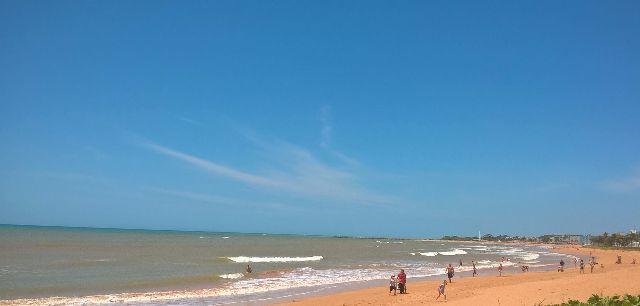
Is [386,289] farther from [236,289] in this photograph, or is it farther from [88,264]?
[88,264]

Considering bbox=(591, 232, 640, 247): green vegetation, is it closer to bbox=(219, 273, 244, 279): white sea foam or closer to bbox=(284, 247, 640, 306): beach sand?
bbox=(284, 247, 640, 306): beach sand

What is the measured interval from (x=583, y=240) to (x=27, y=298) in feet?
525

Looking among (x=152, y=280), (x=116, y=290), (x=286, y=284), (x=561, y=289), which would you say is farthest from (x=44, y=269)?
(x=561, y=289)

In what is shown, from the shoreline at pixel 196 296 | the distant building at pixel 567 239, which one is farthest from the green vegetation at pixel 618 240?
the shoreline at pixel 196 296

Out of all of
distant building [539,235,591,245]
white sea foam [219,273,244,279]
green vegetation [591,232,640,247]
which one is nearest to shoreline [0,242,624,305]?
white sea foam [219,273,244,279]

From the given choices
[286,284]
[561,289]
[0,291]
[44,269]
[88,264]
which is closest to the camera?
[561,289]

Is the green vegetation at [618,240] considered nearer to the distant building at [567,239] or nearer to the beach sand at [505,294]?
the distant building at [567,239]

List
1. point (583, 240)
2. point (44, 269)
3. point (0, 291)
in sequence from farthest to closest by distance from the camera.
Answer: point (583, 240) < point (44, 269) < point (0, 291)

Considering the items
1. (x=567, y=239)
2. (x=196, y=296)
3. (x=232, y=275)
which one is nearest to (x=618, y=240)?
(x=567, y=239)

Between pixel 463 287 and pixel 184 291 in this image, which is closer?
pixel 184 291

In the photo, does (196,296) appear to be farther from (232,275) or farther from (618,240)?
(618,240)

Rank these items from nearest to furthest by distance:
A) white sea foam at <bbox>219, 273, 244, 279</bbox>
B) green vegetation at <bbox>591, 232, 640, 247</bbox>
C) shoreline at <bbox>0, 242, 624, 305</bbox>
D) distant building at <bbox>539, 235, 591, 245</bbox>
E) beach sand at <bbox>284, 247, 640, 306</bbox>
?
beach sand at <bbox>284, 247, 640, 306</bbox>, shoreline at <bbox>0, 242, 624, 305</bbox>, white sea foam at <bbox>219, 273, 244, 279</bbox>, green vegetation at <bbox>591, 232, 640, 247</bbox>, distant building at <bbox>539, 235, 591, 245</bbox>

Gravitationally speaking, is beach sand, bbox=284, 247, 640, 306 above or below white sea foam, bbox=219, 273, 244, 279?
above

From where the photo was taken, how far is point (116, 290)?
22.8 metres
